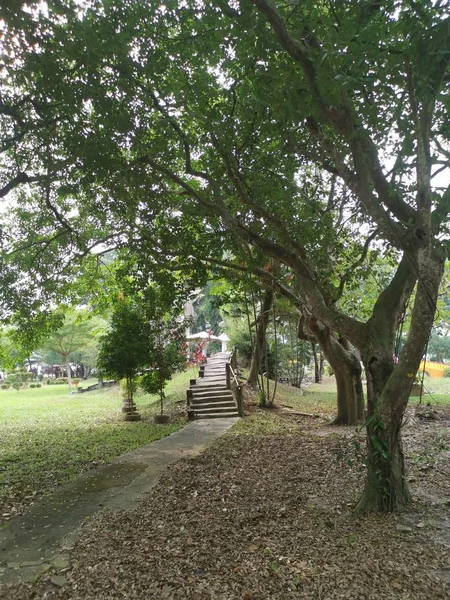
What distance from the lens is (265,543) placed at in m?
4.04

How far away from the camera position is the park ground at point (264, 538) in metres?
3.29

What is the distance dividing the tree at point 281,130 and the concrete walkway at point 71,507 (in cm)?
314

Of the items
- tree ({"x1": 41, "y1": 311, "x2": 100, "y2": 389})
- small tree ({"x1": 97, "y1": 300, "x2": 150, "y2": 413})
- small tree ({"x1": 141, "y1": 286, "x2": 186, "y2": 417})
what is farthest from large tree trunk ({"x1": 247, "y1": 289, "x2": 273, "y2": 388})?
tree ({"x1": 41, "y1": 311, "x2": 100, "y2": 389})

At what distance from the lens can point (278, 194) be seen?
23.7ft

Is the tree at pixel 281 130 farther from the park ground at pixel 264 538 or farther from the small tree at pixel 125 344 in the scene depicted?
the small tree at pixel 125 344

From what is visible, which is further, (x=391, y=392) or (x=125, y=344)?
(x=125, y=344)

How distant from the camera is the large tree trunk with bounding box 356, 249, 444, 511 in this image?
13.3 feet

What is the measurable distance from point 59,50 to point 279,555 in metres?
6.16

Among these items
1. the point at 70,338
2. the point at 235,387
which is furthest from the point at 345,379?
the point at 70,338

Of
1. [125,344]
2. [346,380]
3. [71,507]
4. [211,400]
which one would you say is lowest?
[71,507]

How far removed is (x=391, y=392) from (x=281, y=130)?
11.8 feet

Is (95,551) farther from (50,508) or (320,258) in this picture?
(320,258)

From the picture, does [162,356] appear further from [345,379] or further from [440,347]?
[440,347]

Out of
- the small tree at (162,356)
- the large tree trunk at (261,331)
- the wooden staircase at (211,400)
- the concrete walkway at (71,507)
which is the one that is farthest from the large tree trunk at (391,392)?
the large tree trunk at (261,331)
